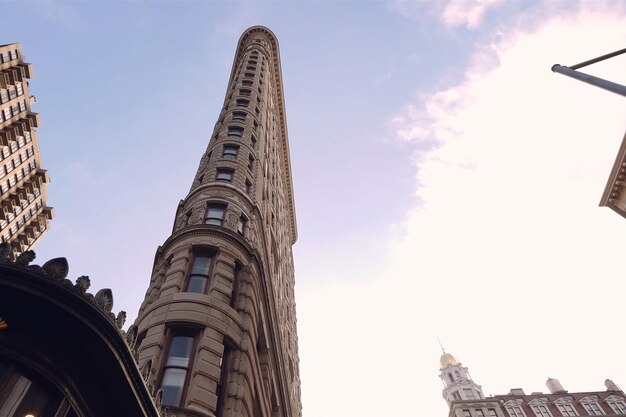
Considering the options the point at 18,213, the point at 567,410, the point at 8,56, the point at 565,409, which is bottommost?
the point at 567,410

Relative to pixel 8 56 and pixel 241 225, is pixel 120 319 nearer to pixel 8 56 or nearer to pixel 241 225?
pixel 241 225

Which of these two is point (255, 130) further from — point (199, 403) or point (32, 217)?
point (32, 217)

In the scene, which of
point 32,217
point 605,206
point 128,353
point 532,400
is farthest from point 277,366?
point 32,217

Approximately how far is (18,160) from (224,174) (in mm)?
55833

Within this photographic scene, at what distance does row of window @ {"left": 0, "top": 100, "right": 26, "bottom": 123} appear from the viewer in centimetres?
6544

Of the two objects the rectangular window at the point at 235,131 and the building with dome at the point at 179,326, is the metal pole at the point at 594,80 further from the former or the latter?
the rectangular window at the point at 235,131

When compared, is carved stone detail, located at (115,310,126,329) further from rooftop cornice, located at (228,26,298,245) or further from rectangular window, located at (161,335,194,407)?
rooftop cornice, located at (228,26,298,245)

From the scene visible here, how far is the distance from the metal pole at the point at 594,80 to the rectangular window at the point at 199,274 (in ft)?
56.7

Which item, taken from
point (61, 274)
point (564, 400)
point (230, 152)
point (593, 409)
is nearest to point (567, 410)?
point (564, 400)

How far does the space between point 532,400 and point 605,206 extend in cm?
4550

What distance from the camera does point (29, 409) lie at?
8867 mm

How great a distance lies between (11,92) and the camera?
67.4 meters

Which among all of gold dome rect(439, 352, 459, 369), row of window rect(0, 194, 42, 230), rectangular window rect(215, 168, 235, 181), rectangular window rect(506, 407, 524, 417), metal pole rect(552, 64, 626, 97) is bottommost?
metal pole rect(552, 64, 626, 97)

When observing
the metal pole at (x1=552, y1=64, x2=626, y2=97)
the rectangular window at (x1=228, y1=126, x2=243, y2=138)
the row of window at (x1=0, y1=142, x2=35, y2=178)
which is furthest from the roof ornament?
the row of window at (x1=0, y1=142, x2=35, y2=178)
